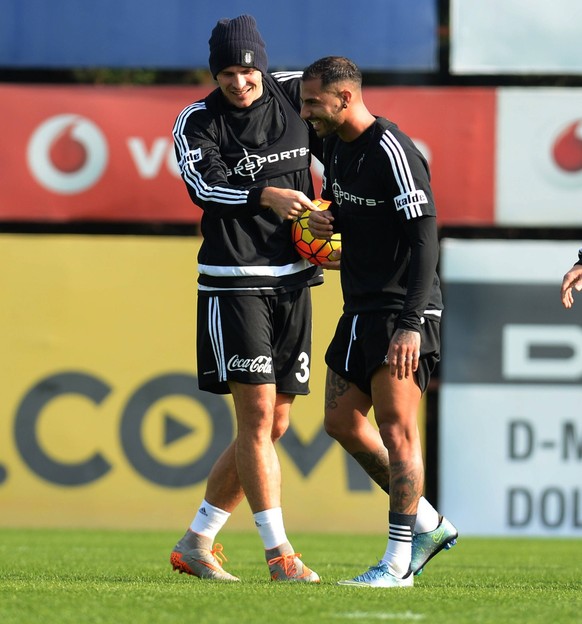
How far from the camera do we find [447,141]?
34.0 feet

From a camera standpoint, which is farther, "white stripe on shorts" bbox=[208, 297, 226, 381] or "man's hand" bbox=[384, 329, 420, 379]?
"white stripe on shorts" bbox=[208, 297, 226, 381]

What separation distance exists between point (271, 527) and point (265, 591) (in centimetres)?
59

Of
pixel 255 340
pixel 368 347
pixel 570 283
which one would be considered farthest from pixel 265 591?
pixel 570 283

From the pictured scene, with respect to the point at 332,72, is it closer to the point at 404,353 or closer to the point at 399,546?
the point at 404,353

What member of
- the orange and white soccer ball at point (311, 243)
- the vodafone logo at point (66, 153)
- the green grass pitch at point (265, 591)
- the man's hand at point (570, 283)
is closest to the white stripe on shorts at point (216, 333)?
the orange and white soccer ball at point (311, 243)

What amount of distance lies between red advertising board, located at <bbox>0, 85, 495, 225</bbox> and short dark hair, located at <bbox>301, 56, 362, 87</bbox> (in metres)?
5.09

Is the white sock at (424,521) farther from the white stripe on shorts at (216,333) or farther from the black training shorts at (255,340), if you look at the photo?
the white stripe on shorts at (216,333)

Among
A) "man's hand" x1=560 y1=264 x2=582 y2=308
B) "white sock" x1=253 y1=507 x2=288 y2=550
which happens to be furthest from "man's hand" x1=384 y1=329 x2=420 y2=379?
"white sock" x1=253 y1=507 x2=288 y2=550

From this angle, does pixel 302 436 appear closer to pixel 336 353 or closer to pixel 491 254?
pixel 491 254

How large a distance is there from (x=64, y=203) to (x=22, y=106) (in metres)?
0.78

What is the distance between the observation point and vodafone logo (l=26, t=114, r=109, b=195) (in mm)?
10328

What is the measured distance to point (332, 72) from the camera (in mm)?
5203

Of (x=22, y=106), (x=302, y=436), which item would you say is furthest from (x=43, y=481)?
(x=22, y=106)

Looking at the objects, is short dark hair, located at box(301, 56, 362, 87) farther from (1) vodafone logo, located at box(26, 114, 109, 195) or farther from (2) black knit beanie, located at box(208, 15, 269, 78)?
(1) vodafone logo, located at box(26, 114, 109, 195)
